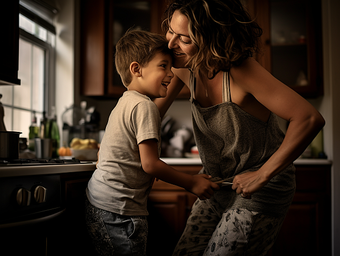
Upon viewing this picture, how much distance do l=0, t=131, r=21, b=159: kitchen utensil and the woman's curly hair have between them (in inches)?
33.3

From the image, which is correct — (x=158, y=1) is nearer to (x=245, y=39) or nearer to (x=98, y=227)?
(x=245, y=39)

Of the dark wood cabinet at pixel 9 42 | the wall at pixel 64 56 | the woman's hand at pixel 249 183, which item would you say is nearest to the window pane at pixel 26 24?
the wall at pixel 64 56

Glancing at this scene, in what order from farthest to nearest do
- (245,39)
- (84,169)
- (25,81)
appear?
(25,81) → (84,169) → (245,39)

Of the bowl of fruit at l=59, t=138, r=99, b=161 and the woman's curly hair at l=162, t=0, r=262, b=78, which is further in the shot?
the bowl of fruit at l=59, t=138, r=99, b=161

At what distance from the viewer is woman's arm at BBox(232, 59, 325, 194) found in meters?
0.90

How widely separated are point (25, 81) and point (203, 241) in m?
1.79

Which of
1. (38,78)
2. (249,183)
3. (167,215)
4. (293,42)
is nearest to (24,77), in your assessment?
(38,78)

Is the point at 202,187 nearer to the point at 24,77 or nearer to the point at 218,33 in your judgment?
the point at 218,33

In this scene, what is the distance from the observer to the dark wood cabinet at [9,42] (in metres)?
1.40

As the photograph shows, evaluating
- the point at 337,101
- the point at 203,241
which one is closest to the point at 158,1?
the point at 337,101

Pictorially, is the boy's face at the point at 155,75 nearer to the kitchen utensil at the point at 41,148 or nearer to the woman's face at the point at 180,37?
the woman's face at the point at 180,37

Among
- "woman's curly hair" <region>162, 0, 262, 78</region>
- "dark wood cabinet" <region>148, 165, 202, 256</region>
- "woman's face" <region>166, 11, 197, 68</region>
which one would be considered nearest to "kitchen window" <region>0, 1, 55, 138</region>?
"dark wood cabinet" <region>148, 165, 202, 256</region>

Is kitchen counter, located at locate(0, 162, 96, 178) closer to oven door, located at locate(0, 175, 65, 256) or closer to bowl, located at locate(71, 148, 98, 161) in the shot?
oven door, located at locate(0, 175, 65, 256)

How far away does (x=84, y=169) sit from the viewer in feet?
4.14
